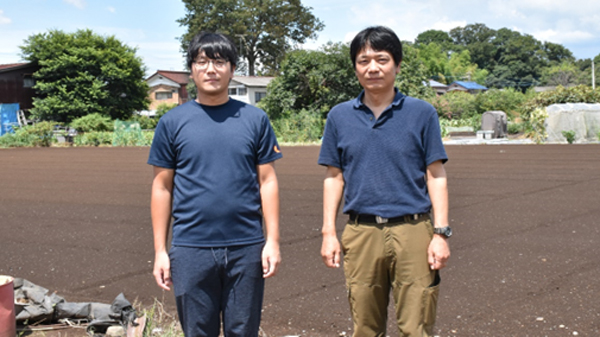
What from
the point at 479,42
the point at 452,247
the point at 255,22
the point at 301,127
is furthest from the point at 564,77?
the point at 452,247

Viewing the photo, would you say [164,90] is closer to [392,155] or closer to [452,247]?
[452,247]

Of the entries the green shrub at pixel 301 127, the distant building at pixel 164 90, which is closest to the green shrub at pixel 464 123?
the green shrub at pixel 301 127

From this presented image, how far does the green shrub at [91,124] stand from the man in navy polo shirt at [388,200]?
35.7 meters

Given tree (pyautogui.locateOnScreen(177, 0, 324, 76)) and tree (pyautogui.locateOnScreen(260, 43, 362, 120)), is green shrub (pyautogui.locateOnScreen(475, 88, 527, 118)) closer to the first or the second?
tree (pyautogui.locateOnScreen(260, 43, 362, 120))

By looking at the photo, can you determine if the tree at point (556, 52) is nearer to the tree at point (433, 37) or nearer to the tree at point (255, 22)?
the tree at point (433, 37)

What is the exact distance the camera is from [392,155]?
2650mm

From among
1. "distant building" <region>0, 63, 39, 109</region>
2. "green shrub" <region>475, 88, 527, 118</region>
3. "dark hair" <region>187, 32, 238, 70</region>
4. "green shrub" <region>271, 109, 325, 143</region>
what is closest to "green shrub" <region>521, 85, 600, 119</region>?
"green shrub" <region>475, 88, 527, 118</region>

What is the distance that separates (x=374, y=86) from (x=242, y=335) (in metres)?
1.26

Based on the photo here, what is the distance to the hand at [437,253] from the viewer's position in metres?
2.61

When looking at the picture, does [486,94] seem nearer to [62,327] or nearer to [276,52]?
[276,52]

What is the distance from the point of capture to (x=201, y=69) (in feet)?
8.64

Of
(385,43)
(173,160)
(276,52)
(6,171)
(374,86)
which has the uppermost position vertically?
(276,52)

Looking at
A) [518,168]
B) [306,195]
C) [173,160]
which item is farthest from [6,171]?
[173,160]

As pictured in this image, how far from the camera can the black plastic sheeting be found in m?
3.99
